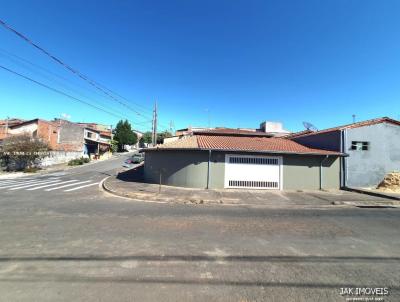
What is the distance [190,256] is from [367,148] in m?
18.4

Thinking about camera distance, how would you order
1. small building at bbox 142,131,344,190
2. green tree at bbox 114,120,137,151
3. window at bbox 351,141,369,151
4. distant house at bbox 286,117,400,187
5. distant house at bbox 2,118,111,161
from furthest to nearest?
1. green tree at bbox 114,120,137,151
2. distant house at bbox 2,118,111,161
3. window at bbox 351,141,369,151
4. distant house at bbox 286,117,400,187
5. small building at bbox 142,131,344,190

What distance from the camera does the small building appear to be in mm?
15320

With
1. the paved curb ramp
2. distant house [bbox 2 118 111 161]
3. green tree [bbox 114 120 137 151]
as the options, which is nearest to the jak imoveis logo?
the paved curb ramp

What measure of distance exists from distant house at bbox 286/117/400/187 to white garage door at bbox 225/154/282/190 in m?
5.43

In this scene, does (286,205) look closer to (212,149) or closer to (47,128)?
(212,149)

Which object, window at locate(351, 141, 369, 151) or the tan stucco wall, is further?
window at locate(351, 141, 369, 151)

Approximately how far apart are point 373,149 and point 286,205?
1142 cm

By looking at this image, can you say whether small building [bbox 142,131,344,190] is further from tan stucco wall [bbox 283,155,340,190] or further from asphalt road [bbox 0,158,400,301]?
asphalt road [bbox 0,158,400,301]

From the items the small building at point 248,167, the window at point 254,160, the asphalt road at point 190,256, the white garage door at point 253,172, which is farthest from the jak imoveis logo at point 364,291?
the window at point 254,160

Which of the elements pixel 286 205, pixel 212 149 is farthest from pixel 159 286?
pixel 212 149

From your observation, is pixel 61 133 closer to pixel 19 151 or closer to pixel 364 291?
pixel 19 151

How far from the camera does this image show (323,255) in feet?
16.8

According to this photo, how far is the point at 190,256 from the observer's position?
16.1ft

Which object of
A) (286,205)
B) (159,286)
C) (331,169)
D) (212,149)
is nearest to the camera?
(159,286)
